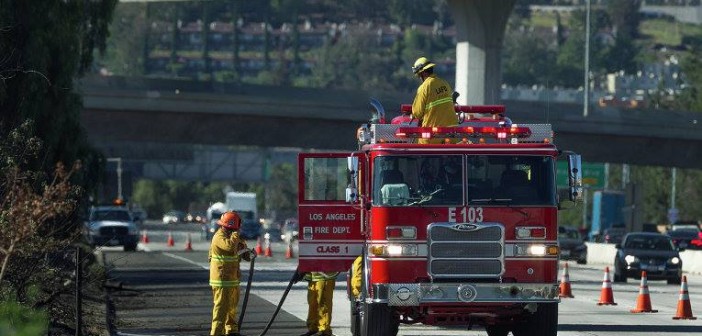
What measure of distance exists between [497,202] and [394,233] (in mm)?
1183

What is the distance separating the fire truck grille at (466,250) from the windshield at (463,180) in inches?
18.1

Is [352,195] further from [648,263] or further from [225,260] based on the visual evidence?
[648,263]

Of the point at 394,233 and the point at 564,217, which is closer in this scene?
the point at 394,233

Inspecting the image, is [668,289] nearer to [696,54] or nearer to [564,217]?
[696,54]

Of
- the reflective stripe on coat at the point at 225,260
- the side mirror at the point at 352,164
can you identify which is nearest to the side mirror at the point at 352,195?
the side mirror at the point at 352,164

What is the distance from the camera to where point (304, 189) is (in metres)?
21.0

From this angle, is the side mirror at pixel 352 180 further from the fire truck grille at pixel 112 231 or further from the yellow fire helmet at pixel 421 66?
the fire truck grille at pixel 112 231

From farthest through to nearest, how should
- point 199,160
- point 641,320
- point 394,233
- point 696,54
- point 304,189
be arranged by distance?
point 199,160 < point 696,54 < point 641,320 < point 304,189 < point 394,233

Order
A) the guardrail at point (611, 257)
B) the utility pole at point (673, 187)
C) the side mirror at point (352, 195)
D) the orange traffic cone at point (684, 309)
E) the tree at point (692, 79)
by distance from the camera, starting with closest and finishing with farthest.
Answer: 1. the side mirror at point (352, 195)
2. the orange traffic cone at point (684, 309)
3. the guardrail at point (611, 257)
4. the utility pole at point (673, 187)
5. the tree at point (692, 79)

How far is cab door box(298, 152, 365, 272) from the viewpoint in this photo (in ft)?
68.5

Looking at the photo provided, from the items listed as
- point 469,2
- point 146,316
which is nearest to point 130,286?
point 146,316

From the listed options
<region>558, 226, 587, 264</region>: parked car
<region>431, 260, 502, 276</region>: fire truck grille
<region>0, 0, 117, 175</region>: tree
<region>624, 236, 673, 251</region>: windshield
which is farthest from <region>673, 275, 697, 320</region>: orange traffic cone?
<region>558, 226, 587, 264</region>: parked car

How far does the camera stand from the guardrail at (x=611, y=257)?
53.1 meters

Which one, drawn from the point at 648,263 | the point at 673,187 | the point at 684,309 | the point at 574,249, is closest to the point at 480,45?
the point at 648,263
